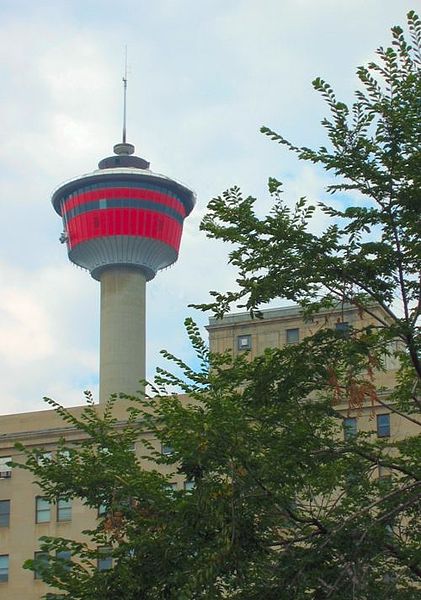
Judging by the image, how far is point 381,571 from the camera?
2758cm

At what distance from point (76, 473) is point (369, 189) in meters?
9.76

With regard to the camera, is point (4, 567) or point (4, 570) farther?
point (4, 567)

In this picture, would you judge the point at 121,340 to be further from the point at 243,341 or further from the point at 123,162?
the point at 243,341

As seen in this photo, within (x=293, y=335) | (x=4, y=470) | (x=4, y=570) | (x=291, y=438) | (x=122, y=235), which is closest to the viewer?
(x=291, y=438)

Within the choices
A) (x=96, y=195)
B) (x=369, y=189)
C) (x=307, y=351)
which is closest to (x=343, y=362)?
(x=307, y=351)

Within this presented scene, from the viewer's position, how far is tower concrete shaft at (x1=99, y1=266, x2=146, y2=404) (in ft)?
463

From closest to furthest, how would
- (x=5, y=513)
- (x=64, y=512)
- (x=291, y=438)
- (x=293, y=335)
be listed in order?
(x=291, y=438) → (x=64, y=512) → (x=5, y=513) → (x=293, y=335)

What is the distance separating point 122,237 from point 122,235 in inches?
13.1

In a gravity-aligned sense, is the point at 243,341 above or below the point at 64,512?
above

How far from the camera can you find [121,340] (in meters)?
143

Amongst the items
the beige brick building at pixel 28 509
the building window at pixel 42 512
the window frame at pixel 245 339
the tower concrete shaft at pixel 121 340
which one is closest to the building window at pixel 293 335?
the window frame at pixel 245 339

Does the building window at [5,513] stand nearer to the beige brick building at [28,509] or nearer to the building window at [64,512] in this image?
the beige brick building at [28,509]

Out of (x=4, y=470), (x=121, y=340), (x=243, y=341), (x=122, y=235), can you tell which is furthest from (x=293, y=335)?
(x=122, y=235)

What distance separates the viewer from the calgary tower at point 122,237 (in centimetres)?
14300
